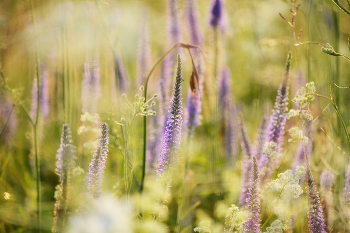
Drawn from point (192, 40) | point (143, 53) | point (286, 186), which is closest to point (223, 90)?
point (192, 40)

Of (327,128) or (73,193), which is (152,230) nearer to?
(73,193)

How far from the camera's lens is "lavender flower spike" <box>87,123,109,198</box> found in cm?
132

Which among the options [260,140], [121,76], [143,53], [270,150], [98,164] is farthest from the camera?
[143,53]

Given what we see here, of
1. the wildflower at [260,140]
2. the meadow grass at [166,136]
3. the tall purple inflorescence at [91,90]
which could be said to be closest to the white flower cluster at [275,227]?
the meadow grass at [166,136]

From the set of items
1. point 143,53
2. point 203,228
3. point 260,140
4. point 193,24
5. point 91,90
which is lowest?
point 203,228

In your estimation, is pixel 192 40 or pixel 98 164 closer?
pixel 98 164

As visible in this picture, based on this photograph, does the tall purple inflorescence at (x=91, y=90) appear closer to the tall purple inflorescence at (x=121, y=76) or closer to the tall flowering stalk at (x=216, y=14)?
the tall purple inflorescence at (x=121, y=76)

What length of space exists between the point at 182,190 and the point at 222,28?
42.8 inches

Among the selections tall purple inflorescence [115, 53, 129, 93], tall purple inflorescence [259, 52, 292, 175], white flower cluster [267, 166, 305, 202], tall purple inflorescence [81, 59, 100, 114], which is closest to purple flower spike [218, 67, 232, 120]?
tall purple inflorescence [115, 53, 129, 93]

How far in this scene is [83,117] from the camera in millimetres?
1790

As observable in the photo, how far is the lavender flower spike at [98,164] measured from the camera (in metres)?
1.32

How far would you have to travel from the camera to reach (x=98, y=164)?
1.33 m

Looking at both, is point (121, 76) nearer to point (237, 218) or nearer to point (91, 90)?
point (91, 90)

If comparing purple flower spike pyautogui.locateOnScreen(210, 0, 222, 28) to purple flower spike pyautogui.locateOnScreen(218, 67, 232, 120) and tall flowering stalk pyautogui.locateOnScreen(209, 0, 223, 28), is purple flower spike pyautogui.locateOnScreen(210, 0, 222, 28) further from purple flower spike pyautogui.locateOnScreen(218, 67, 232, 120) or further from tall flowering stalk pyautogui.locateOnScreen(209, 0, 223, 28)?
purple flower spike pyautogui.locateOnScreen(218, 67, 232, 120)
